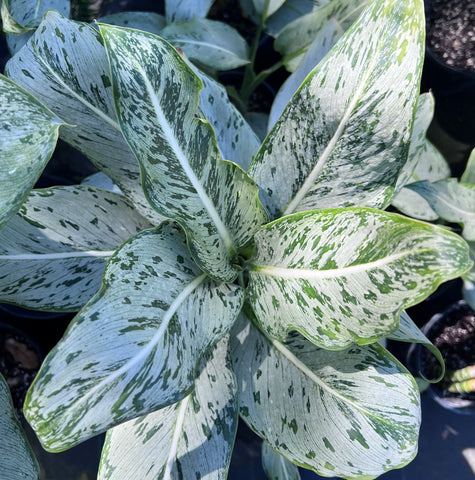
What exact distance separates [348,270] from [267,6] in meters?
0.64

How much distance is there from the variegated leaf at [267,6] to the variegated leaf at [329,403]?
1.97ft

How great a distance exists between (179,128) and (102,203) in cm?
22

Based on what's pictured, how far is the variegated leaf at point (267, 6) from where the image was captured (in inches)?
33.6

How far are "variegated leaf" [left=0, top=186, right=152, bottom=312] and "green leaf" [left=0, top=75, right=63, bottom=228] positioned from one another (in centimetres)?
18

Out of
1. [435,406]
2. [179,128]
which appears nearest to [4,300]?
[179,128]

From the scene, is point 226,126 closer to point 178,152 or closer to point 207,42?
point 178,152

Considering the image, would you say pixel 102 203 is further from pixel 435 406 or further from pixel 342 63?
pixel 435 406

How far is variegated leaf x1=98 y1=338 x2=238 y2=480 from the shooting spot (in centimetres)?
56

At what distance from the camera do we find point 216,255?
522 millimetres

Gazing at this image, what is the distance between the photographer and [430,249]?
36cm

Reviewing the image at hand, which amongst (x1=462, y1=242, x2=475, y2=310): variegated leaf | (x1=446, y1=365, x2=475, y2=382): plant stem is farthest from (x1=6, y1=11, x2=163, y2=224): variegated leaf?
(x1=446, y1=365, x2=475, y2=382): plant stem

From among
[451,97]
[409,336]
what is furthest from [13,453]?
[451,97]

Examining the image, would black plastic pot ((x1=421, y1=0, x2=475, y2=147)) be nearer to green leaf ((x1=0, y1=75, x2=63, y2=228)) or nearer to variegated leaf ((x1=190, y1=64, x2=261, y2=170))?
variegated leaf ((x1=190, y1=64, x2=261, y2=170))

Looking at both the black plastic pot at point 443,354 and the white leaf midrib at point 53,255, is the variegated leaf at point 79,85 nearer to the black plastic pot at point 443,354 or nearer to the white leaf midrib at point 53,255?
the white leaf midrib at point 53,255
